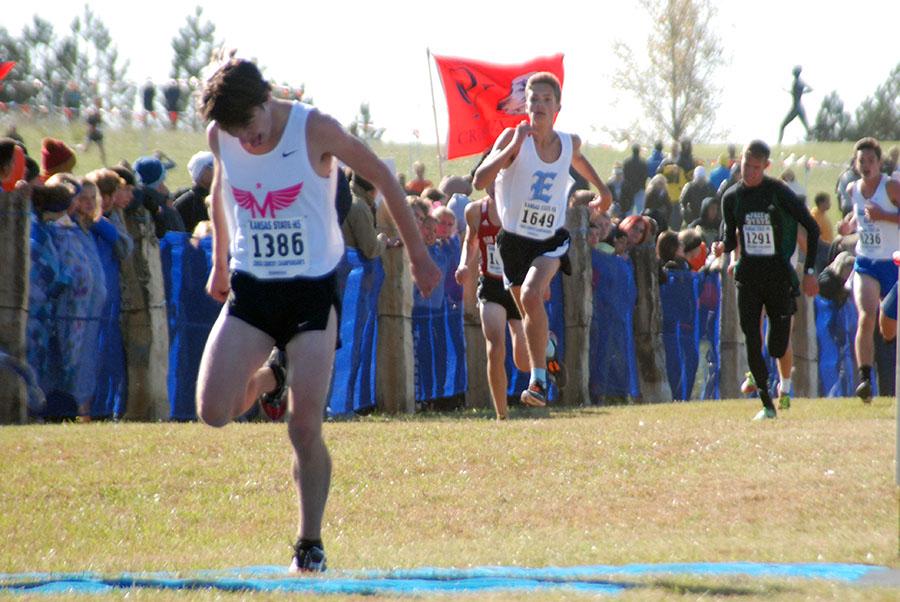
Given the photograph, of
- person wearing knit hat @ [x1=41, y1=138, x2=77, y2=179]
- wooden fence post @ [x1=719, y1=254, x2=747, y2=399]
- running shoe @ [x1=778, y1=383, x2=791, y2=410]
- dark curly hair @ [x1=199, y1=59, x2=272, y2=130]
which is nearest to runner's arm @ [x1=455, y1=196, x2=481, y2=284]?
running shoe @ [x1=778, y1=383, x2=791, y2=410]

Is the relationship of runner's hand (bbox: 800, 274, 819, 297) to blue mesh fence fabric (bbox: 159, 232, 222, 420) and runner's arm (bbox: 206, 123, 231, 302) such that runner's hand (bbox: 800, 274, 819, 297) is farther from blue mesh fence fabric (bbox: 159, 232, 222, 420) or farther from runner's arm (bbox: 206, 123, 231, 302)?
runner's arm (bbox: 206, 123, 231, 302)

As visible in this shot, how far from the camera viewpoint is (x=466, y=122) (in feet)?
66.6

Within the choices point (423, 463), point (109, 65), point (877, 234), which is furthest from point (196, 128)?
point (109, 65)

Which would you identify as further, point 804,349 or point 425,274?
point 804,349

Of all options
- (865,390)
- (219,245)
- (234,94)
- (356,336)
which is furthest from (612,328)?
(234,94)

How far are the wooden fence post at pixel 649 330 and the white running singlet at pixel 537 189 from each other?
6.60 m

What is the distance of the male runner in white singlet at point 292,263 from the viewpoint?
6.70m

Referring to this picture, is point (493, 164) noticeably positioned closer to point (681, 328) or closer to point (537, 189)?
point (537, 189)

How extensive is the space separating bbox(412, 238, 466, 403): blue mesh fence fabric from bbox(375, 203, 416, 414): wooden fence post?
1.79ft

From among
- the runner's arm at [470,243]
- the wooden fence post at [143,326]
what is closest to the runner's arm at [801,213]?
the runner's arm at [470,243]

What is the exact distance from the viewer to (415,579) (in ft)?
21.5

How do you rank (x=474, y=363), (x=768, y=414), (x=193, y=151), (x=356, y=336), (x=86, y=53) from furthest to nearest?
(x=86, y=53)
(x=193, y=151)
(x=474, y=363)
(x=356, y=336)
(x=768, y=414)

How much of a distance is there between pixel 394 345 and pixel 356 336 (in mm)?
705

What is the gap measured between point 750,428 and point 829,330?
1048 cm
